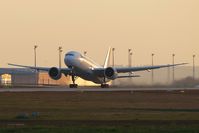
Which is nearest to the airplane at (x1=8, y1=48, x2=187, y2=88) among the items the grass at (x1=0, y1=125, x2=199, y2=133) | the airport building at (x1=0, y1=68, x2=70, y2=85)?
the airport building at (x1=0, y1=68, x2=70, y2=85)

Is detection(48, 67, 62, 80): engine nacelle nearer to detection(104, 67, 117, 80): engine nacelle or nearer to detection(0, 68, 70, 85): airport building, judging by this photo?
detection(104, 67, 117, 80): engine nacelle

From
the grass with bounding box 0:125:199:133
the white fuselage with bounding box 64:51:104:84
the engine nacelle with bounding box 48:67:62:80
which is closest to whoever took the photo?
the grass with bounding box 0:125:199:133

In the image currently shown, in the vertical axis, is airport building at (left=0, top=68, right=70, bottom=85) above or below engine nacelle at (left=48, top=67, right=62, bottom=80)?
above

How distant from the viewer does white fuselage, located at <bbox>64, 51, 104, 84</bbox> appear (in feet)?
353

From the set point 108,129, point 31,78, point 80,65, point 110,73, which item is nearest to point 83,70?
point 80,65

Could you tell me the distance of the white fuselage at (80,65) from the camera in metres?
108

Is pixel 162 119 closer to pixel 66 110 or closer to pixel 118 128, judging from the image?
pixel 118 128

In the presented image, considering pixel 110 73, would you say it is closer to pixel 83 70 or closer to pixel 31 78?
pixel 83 70

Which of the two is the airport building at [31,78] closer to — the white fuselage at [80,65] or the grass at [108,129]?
the white fuselage at [80,65]

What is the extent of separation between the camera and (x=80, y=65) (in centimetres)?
10819

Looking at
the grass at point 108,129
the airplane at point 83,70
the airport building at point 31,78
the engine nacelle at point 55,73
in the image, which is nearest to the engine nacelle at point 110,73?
the airplane at point 83,70

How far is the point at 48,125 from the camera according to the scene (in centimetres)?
3725

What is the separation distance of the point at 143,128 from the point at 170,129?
133 cm

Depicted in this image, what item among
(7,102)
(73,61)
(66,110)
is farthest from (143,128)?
(73,61)
